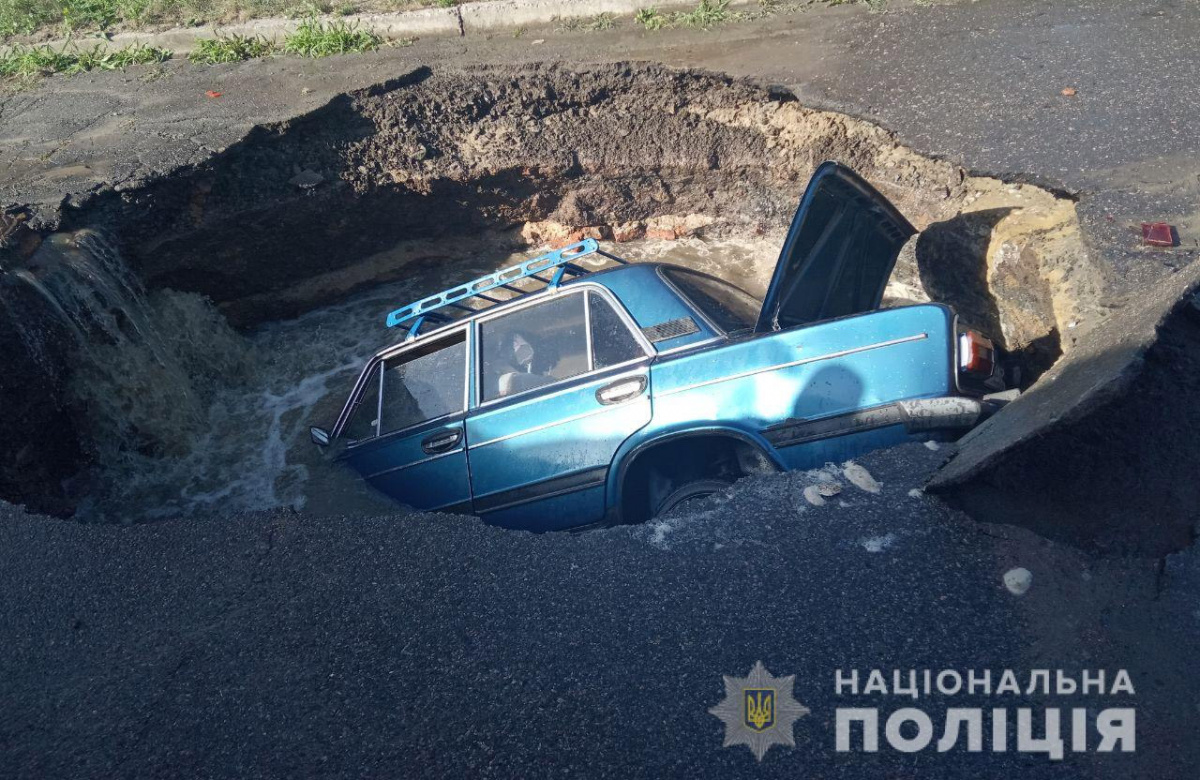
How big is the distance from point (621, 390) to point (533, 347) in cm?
65

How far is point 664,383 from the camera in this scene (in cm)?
412

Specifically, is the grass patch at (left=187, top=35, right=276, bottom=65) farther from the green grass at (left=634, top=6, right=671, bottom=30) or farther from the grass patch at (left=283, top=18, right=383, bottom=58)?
the green grass at (left=634, top=6, right=671, bottom=30)

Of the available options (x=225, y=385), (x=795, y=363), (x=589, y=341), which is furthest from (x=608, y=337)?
(x=225, y=385)

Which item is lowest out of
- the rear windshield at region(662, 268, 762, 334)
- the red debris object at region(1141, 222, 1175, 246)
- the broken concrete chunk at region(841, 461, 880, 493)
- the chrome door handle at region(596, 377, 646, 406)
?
the broken concrete chunk at region(841, 461, 880, 493)

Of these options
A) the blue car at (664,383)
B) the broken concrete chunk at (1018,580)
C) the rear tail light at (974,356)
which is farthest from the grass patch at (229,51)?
the broken concrete chunk at (1018,580)

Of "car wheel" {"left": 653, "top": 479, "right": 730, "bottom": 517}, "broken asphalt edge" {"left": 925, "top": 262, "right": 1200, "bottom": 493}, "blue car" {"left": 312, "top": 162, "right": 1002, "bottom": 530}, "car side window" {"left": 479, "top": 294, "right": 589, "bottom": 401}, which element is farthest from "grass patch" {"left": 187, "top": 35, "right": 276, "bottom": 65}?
"broken asphalt edge" {"left": 925, "top": 262, "right": 1200, "bottom": 493}

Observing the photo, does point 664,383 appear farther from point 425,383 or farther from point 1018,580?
point 1018,580

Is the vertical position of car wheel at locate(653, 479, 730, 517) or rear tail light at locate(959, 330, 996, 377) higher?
rear tail light at locate(959, 330, 996, 377)

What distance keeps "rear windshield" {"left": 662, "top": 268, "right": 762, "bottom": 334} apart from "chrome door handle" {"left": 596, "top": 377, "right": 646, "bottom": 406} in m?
0.53

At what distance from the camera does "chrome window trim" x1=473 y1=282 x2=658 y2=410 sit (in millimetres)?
4281

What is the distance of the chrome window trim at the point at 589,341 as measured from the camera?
169 inches

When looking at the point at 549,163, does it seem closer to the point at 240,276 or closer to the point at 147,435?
the point at 240,276

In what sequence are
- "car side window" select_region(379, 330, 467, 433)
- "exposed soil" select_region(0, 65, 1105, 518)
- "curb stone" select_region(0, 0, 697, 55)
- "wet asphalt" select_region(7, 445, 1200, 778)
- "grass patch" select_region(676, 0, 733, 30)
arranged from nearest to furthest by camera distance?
1. "wet asphalt" select_region(7, 445, 1200, 778)
2. "car side window" select_region(379, 330, 467, 433)
3. "exposed soil" select_region(0, 65, 1105, 518)
4. "grass patch" select_region(676, 0, 733, 30)
5. "curb stone" select_region(0, 0, 697, 55)

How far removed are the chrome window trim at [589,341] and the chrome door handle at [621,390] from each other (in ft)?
0.32
